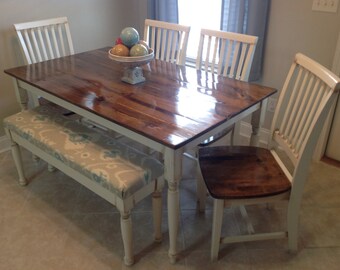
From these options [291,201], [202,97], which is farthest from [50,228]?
[291,201]

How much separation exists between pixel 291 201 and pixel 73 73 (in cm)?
144

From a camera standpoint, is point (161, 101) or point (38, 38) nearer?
point (161, 101)

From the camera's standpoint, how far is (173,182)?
1.52 m

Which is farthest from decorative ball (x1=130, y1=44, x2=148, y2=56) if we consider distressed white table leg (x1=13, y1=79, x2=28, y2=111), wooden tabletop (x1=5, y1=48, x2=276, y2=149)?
distressed white table leg (x1=13, y1=79, x2=28, y2=111)

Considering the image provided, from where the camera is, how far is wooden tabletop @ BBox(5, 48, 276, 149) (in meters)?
1.51


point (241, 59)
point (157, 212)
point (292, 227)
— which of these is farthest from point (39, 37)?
point (292, 227)

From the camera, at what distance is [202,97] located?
1770mm

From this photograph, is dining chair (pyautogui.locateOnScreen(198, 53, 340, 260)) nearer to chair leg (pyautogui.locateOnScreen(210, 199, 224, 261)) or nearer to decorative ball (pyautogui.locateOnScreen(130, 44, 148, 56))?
chair leg (pyautogui.locateOnScreen(210, 199, 224, 261))

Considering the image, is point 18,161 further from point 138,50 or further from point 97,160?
point 138,50

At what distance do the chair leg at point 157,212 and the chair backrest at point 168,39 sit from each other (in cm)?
108

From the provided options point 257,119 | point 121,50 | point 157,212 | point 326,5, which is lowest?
point 157,212

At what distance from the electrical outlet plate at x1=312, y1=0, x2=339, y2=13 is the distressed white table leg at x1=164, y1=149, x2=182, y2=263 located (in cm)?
152

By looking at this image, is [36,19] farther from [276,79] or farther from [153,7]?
[276,79]

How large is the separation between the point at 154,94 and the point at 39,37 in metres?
1.18
